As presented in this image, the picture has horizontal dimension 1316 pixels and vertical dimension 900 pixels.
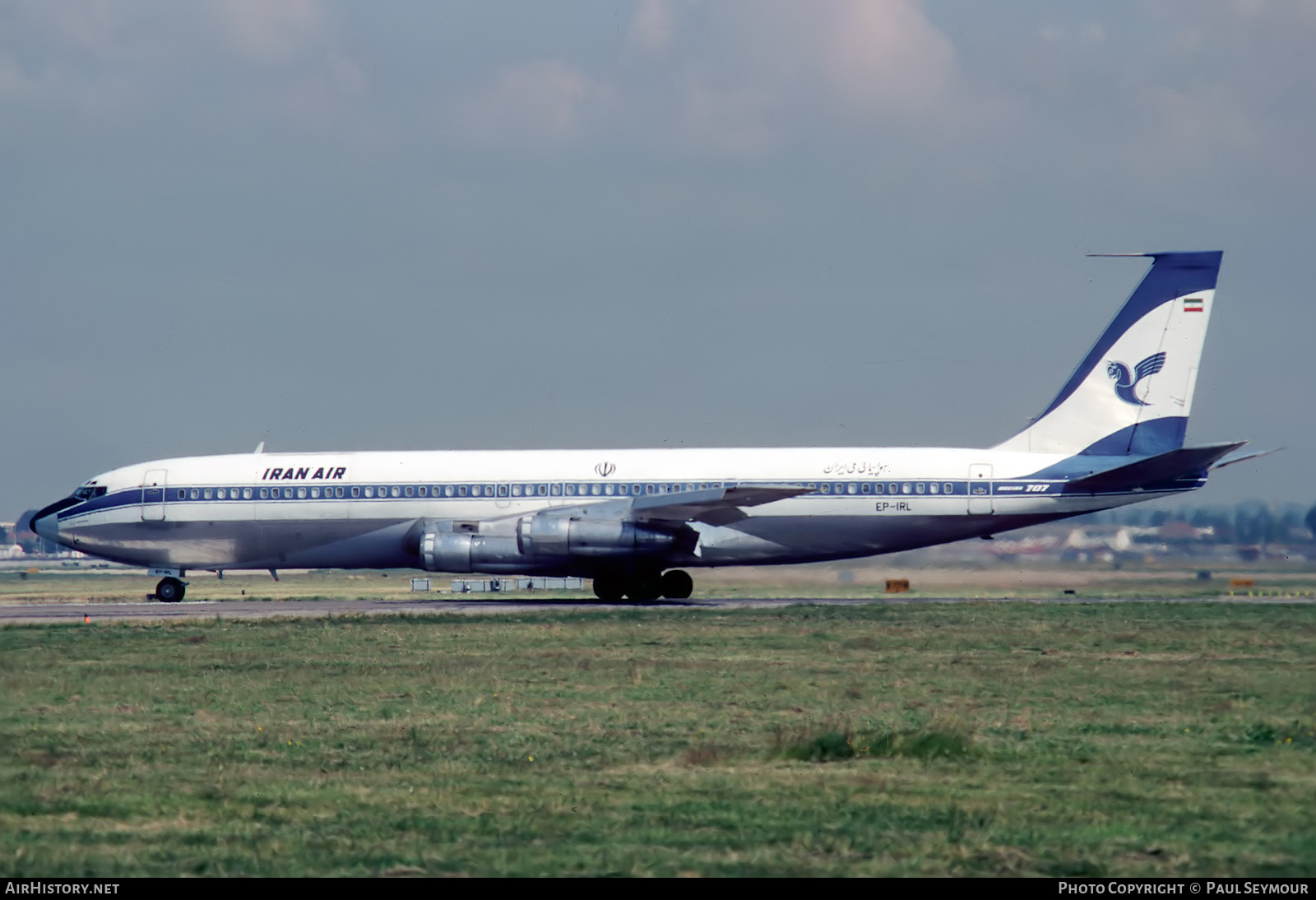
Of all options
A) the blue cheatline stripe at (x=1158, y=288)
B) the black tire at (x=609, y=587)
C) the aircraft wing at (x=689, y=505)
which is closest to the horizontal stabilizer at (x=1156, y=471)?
the blue cheatline stripe at (x=1158, y=288)

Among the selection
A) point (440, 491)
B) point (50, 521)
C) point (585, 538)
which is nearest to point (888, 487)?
point (585, 538)

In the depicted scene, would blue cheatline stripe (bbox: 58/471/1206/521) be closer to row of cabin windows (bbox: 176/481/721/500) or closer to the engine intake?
row of cabin windows (bbox: 176/481/721/500)

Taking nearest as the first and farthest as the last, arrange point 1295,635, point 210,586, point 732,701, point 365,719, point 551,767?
point 551,767, point 365,719, point 732,701, point 1295,635, point 210,586

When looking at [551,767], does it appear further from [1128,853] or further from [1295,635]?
[1295,635]

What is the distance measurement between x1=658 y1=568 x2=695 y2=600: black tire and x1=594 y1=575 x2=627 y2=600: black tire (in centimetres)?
111

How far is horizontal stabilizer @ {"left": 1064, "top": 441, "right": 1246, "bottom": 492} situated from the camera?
117 ft

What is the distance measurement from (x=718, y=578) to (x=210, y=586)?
30686 mm

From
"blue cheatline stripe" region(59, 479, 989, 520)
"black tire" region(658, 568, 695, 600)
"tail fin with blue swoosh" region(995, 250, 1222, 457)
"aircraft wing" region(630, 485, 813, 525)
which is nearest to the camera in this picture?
"aircraft wing" region(630, 485, 813, 525)

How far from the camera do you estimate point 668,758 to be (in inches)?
516

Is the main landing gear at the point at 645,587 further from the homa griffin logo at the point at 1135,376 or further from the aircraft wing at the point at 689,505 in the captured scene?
the homa griffin logo at the point at 1135,376

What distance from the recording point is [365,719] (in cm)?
1595

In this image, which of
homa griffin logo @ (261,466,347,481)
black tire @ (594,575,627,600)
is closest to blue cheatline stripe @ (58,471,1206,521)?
homa griffin logo @ (261,466,347,481)

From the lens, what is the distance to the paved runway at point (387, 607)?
3412 cm

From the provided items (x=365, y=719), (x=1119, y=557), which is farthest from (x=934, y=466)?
(x=365, y=719)
